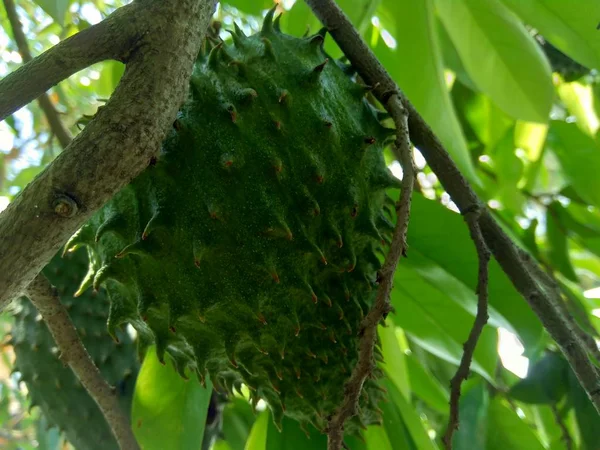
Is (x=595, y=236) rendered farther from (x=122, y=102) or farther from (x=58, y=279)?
(x=122, y=102)

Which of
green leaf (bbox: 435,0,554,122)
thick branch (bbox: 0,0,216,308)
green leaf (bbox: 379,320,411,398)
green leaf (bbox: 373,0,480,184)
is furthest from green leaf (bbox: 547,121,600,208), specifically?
thick branch (bbox: 0,0,216,308)

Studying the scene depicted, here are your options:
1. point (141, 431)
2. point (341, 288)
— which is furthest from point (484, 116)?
point (141, 431)

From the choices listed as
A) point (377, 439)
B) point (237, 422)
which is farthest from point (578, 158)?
point (237, 422)

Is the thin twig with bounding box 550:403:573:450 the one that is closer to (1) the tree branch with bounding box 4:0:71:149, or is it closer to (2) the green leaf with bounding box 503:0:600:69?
(2) the green leaf with bounding box 503:0:600:69

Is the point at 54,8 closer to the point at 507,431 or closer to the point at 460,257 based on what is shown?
the point at 460,257

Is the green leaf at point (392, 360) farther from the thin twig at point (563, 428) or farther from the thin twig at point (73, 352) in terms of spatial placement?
the thin twig at point (73, 352)

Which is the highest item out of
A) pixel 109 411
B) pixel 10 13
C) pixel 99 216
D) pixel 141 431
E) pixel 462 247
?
pixel 10 13
